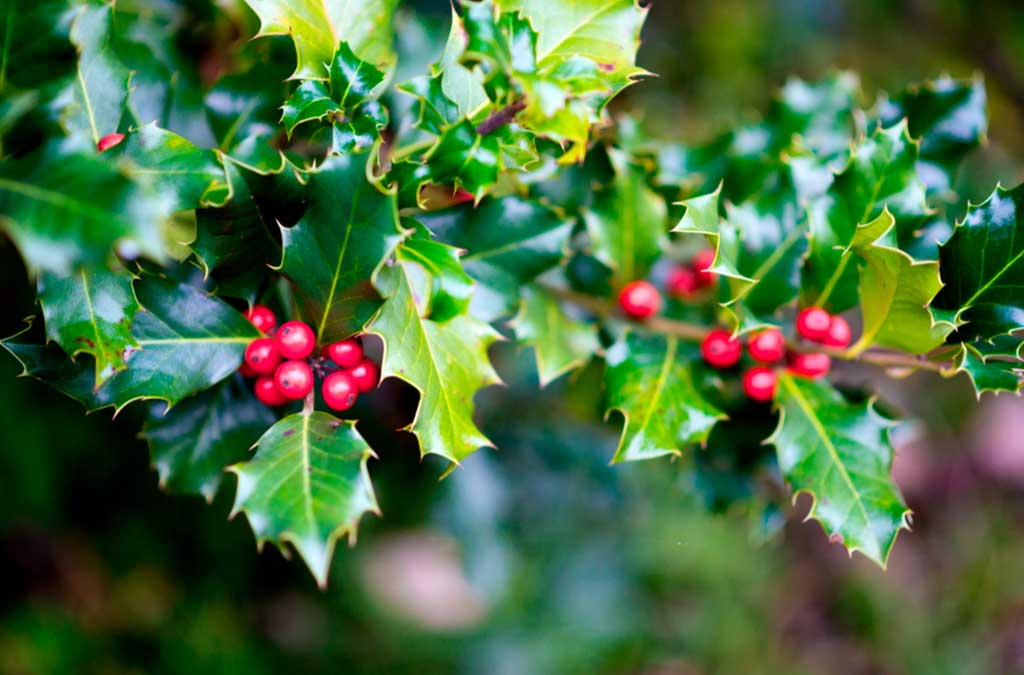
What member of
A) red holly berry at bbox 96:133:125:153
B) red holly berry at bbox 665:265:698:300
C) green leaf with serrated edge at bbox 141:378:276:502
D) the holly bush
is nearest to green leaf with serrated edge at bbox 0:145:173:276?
the holly bush

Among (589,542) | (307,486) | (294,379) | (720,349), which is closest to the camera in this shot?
(307,486)

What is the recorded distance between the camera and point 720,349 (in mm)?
1351

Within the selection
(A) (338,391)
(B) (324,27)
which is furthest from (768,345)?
(B) (324,27)

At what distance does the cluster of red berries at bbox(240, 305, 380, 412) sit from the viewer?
1021mm

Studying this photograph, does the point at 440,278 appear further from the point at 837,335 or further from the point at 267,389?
the point at 837,335

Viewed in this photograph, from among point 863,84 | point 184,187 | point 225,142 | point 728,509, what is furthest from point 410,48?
point 863,84

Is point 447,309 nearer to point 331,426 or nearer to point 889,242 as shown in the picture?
point 331,426

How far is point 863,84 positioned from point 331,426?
302 cm

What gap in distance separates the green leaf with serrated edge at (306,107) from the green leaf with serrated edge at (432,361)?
0.21 m

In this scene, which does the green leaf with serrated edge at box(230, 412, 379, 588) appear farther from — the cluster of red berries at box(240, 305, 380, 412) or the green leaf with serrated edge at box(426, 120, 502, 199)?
the green leaf with serrated edge at box(426, 120, 502, 199)

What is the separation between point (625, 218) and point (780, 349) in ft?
1.19

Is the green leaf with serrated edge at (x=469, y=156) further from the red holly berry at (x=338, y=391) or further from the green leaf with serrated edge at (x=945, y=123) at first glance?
the green leaf with serrated edge at (x=945, y=123)

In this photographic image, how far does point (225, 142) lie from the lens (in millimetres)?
1277

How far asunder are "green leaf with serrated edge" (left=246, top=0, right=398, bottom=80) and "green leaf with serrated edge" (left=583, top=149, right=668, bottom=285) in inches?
18.1
